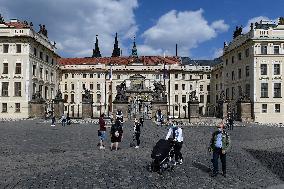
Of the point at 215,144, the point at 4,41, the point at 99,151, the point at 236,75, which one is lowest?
the point at 99,151

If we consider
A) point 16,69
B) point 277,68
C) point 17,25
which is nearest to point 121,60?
point 17,25

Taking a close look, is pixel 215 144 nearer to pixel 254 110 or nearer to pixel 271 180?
pixel 271 180

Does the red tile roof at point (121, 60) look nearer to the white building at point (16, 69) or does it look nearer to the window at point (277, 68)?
the white building at point (16, 69)

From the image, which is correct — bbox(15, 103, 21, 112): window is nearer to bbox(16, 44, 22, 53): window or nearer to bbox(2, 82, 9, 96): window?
bbox(2, 82, 9, 96): window

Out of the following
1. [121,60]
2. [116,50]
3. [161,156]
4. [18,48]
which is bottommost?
[161,156]

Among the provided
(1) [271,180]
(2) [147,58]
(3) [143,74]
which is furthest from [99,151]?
(2) [147,58]

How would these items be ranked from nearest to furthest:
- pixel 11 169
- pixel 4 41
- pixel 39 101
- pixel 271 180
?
pixel 271 180 → pixel 11 169 → pixel 39 101 → pixel 4 41

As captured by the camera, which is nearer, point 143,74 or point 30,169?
point 30,169

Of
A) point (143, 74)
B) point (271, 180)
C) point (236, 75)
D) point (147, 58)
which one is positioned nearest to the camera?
point (271, 180)

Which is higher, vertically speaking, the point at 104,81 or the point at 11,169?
the point at 104,81

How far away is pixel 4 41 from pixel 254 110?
116 feet

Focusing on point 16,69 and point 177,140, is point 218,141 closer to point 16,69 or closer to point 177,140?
point 177,140

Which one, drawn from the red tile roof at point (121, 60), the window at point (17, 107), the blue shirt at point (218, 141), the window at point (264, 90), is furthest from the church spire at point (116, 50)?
the blue shirt at point (218, 141)

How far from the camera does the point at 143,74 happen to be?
7612 cm
